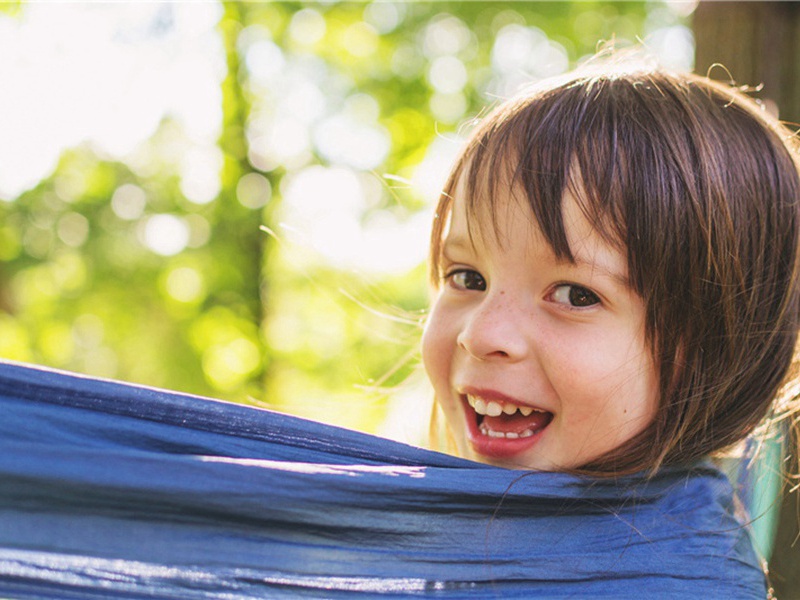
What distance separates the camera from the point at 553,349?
4.06ft

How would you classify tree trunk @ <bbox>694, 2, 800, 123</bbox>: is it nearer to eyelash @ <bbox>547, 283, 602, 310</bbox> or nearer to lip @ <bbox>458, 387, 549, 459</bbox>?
eyelash @ <bbox>547, 283, 602, 310</bbox>

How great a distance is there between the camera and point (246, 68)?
24.4ft

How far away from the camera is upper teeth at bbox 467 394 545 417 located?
1283 mm

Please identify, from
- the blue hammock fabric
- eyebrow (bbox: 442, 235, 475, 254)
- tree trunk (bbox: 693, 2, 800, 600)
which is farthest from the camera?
tree trunk (bbox: 693, 2, 800, 600)

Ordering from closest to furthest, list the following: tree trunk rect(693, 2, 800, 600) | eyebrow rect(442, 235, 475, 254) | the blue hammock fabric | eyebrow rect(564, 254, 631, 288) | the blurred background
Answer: the blue hammock fabric
eyebrow rect(564, 254, 631, 288)
eyebrow rect(442, 235, 475, 254)
tree trunk rect(693, 2, 800, 600)
the blurred background

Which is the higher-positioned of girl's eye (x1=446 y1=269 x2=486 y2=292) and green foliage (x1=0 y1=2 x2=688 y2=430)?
girl's eye (x1=446 y1=269 x2=486 y2=292)

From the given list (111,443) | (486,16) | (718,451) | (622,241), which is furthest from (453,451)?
(486,16)

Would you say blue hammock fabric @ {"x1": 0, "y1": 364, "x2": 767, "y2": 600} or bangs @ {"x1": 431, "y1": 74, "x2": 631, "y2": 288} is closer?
blue hammock fabric @ {"x1": 0, "y1": 364, "x2": 767, "y2": 600}

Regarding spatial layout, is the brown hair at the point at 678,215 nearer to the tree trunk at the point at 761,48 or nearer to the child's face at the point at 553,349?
the child's face at the point at 553,349

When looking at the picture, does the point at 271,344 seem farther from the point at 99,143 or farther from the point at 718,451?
the point at 718,451

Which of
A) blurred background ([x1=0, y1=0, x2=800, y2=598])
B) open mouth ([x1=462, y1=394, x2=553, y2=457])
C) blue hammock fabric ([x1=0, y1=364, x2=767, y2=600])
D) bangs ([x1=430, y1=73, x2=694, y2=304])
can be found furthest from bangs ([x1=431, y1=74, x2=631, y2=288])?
blurred background ([x1=0, y1=0, x2=800, y2=598])

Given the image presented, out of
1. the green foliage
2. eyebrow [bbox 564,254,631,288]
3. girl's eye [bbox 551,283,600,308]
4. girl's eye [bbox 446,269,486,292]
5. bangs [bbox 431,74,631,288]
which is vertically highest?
bangs [bbox 431,74,631,288]

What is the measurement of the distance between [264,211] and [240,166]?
1.36 feet

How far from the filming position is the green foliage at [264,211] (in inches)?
274
